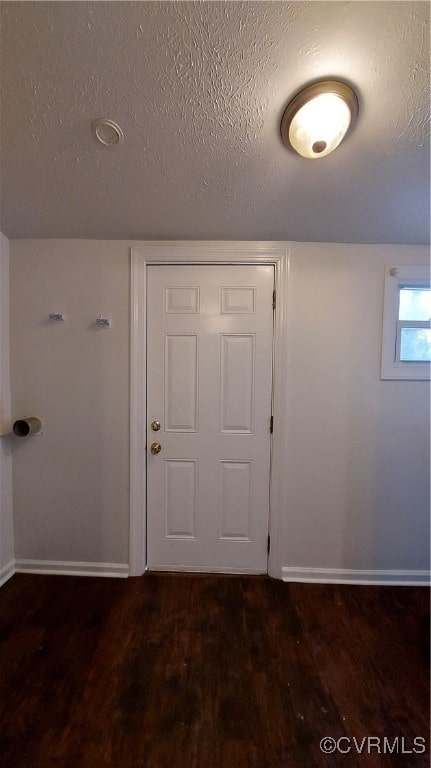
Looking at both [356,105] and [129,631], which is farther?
[129,631]

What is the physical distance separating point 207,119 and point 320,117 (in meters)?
0.42

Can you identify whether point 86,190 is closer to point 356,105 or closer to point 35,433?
point 356,105

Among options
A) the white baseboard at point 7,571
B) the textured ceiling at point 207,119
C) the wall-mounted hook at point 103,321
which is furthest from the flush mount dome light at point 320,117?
the white baseboard at point 7,571

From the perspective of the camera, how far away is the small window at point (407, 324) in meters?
1.60

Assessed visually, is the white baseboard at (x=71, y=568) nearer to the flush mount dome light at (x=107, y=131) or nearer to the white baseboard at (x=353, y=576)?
the white baseboard at (x=353, y=576)

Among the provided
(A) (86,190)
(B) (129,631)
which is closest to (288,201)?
(A) (86,190)

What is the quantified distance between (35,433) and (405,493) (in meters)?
2.39

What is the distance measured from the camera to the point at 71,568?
1.69m

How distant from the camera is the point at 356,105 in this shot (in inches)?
37.7

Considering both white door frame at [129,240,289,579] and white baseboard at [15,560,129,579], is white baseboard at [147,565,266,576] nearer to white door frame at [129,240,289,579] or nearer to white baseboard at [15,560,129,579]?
white door frame at [129,240,289,579]

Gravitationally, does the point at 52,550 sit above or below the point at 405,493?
below

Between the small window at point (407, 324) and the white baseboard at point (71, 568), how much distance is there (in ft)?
6.79

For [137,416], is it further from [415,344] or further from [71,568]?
[415,344]

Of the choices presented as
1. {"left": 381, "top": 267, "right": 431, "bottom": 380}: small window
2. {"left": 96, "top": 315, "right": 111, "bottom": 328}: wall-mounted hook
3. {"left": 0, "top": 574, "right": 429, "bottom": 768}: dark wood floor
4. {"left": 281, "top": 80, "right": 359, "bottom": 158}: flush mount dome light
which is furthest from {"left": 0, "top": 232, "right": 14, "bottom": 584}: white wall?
{"left": 381, "top": 267, "right": 431, "bottom": 380}: small window
